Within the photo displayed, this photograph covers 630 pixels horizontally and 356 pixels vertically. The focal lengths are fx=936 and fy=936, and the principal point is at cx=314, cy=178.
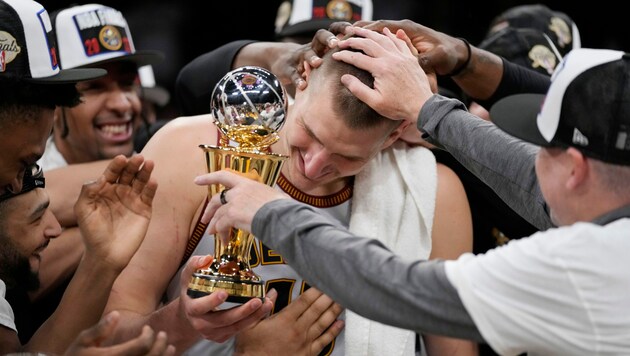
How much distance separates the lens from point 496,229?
318 cm

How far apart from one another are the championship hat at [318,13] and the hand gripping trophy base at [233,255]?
2137 mm

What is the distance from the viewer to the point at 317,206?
2578mm

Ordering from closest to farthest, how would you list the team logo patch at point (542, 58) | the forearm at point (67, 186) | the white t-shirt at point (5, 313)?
the white t-shirt at point (5, 313) → the forearm at point (67, 186) → the team logo patch at point (542, 58)

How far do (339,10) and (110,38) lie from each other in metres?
1.07

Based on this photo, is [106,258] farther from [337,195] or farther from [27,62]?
[337,195]

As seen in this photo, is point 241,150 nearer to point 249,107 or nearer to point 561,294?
point 249,107

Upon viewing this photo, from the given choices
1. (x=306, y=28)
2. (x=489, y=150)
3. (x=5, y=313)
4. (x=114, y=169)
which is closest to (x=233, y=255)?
(x=114, y=169)

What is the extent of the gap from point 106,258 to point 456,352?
41.0 inches

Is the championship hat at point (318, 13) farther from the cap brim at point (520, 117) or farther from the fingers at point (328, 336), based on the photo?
the cap brim at point (520, 117)

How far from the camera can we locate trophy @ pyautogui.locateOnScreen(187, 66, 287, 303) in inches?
80.1

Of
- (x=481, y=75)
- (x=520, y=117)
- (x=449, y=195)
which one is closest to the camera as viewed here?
(x=520, y=117)

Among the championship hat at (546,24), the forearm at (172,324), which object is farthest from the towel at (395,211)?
the championship hat at (546,24)

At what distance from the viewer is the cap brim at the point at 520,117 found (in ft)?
6.27

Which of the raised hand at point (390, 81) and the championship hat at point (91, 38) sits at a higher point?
the raised hand at point (390, 81)
